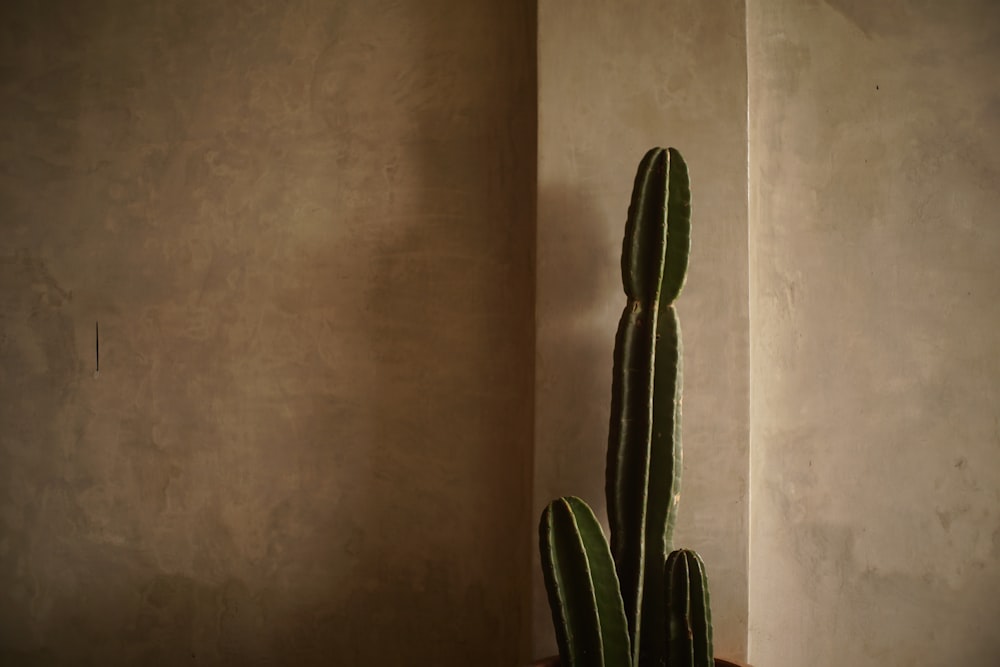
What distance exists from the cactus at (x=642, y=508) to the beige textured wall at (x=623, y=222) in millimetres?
191

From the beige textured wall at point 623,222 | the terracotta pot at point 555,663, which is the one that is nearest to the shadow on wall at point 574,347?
the beige textured wall at point 623,222

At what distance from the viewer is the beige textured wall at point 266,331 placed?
63.9 inches

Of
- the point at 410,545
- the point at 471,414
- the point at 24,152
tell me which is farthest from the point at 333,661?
the point at 24,152

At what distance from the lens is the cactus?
1.10 metres

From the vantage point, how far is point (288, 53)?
1783mm

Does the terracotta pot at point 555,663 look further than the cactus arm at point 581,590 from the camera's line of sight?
Yes

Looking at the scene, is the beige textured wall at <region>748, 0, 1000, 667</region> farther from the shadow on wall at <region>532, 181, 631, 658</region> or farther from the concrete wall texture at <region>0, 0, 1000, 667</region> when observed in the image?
the shadow on wall at <region>532, 181, 631, 658</region>

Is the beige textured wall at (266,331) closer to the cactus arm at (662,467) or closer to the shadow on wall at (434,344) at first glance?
the shadow on wall at (434,344)

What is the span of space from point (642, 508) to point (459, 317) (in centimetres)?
75

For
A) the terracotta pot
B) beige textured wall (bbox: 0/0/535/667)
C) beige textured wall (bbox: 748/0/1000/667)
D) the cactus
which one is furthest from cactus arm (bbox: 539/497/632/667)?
beige textured wall (bbox: 748/0/1000/667)

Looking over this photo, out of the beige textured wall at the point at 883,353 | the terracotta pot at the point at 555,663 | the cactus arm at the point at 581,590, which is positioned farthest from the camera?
the beige textured wall at the point at 883,353

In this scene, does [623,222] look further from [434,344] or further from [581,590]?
[581,590]

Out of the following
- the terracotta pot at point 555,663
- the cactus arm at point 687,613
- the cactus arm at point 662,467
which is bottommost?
the terracotta pot at point 555,663

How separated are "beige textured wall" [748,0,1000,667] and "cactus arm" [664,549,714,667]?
445mm
